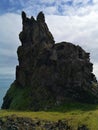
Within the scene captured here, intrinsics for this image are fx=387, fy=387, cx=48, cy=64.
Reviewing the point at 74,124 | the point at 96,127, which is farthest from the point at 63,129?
the point at 96,127

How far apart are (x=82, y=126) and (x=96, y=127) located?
760 centimetres

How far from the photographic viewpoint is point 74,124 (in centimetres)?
19762

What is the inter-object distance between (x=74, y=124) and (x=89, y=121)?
7792 millimetres

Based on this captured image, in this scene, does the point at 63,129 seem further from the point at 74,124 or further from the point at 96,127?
the point at 96,127

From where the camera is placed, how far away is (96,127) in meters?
190

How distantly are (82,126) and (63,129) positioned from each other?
10.8m

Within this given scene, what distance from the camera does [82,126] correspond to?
19400 centimetres

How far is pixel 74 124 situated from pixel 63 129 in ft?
20.8

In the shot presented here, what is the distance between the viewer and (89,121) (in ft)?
647

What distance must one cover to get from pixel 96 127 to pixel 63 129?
18296 millimetres
